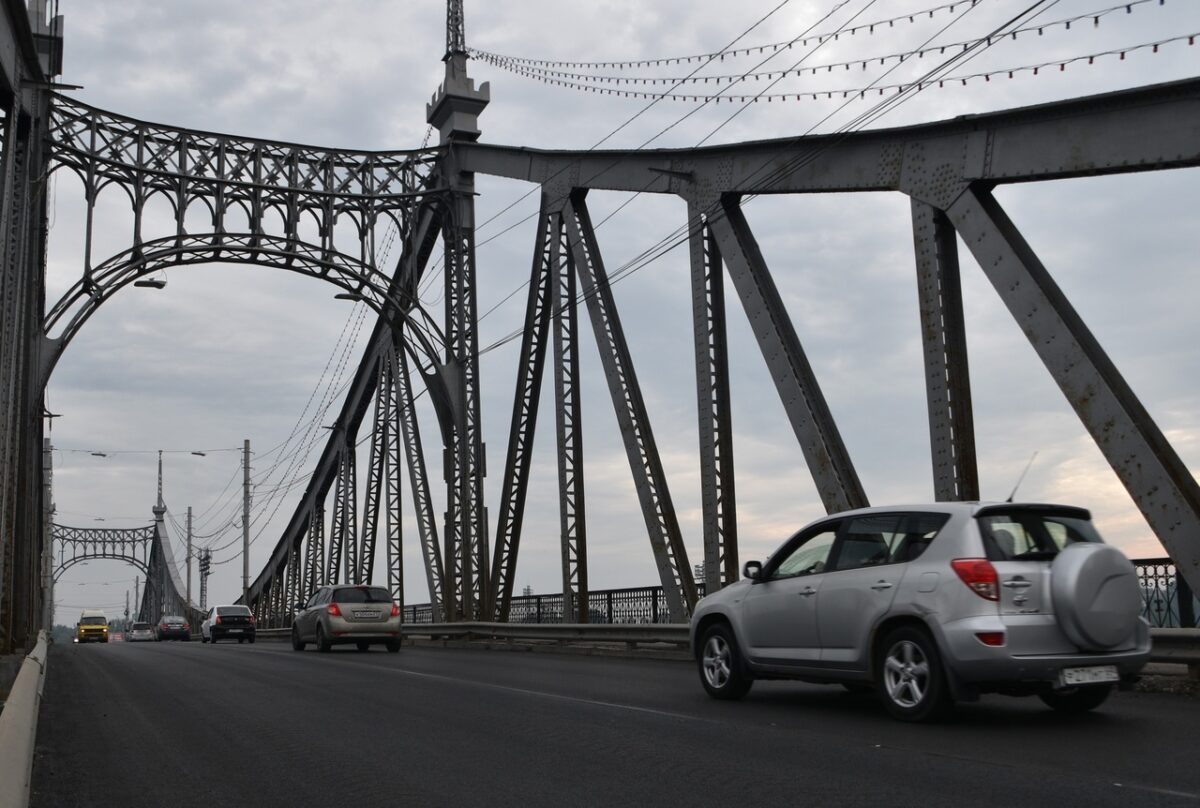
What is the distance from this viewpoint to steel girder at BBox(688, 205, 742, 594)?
16188 mm

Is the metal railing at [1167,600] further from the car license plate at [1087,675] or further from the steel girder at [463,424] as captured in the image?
the steel girder at [463,424]

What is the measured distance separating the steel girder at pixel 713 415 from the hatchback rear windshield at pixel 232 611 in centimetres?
3354

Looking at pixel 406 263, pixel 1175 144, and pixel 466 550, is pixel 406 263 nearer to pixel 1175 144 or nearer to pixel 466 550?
pixel 466 550

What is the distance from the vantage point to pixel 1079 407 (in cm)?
1107

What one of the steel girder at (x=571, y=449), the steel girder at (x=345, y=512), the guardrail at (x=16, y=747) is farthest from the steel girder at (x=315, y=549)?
the guardrail at (x=16, y=747)

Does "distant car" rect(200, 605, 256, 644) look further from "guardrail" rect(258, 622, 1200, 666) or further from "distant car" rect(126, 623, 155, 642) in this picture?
"distant car" rect(126, 623, 155, 642)

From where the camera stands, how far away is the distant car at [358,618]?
24500mm

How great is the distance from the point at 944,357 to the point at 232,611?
127 ft

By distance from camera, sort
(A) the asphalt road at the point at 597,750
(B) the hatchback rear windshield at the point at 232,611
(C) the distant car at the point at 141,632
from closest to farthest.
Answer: (A) the asphalt road at the point at 597,750, (B) the hatchback rear windshield at the point at 232,611, (C) the distant car at the point at 141,632

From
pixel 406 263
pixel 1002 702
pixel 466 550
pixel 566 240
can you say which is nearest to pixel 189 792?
A: pixel 1002 702

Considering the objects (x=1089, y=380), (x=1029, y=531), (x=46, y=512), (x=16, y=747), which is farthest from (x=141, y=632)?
(x=16, y=747)

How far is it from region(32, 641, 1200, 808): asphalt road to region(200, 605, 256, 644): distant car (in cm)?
3429

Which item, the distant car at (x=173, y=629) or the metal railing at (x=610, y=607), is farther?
the distant car at (x=173, y=629)

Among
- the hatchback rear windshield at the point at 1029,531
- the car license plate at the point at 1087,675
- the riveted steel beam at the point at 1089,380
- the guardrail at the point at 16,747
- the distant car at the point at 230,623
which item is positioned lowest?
the distant car at the point at 230,623
